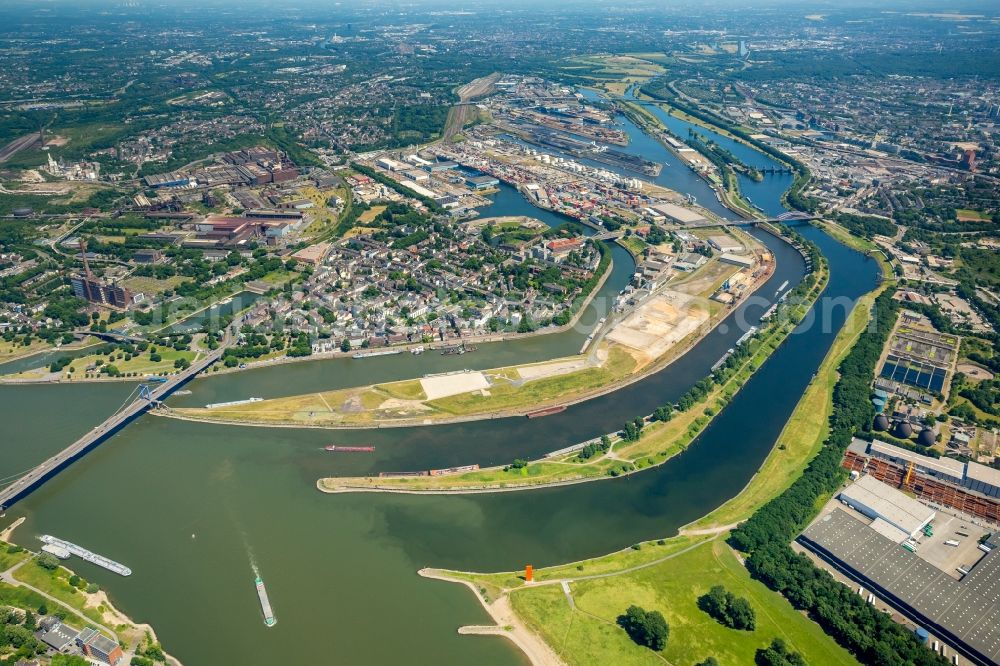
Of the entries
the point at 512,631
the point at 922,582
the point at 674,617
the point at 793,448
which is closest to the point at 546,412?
the point at 793,448

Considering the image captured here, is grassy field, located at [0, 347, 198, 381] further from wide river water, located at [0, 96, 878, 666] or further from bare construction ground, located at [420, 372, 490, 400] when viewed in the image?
bare construction ground, located at [420, 372, 490, 400]

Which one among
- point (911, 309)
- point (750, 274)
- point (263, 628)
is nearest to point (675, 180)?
point (750, 274)

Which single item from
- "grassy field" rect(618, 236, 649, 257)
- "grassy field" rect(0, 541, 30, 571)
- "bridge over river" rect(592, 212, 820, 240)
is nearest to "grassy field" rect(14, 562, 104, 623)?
"grassy field" rect(0, 541, 30, 571)

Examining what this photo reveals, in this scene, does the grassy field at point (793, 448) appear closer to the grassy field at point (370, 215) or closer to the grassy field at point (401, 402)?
the grassy field at point (401, 402)

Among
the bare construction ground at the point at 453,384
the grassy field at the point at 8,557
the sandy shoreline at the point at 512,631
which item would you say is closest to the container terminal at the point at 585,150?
the bare construction ground at the point at 453,384

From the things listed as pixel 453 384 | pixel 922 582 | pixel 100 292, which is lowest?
pixel 922 582

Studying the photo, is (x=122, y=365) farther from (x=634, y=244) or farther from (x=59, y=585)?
(x=634, y=244)
